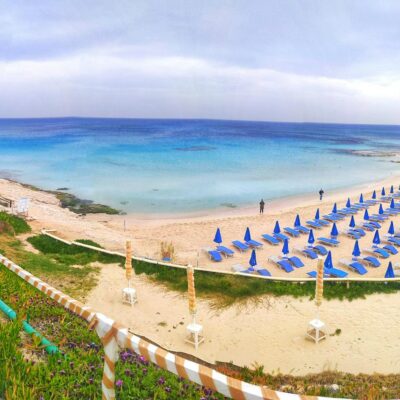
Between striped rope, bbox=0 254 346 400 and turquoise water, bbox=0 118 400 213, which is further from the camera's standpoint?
turquoise water, bbox=0 118 400 213

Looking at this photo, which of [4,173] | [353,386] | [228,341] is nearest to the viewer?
[353,386]

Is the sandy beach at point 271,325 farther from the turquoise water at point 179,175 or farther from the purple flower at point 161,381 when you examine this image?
the turquoise water at point 179,175

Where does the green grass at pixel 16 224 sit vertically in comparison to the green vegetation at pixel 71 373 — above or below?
below

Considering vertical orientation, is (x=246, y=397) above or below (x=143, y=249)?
above

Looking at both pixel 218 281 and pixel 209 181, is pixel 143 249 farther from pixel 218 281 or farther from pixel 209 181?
pixel 209 181

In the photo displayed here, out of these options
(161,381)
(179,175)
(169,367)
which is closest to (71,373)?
(161,381)

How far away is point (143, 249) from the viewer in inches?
658

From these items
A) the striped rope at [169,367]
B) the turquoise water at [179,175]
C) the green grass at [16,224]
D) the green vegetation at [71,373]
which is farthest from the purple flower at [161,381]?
the turquoise water at [179,175]

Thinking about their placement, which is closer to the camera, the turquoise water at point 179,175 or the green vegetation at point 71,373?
the green vegetation at point 71,373

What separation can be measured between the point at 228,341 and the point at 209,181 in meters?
29.0

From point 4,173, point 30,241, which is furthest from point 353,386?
point 4,173

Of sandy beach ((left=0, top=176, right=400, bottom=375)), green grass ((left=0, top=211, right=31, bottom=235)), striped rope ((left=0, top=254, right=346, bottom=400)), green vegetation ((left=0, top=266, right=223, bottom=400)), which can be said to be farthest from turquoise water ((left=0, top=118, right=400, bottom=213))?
striped rope ((left=0, top=254, right=346, bottom=400))

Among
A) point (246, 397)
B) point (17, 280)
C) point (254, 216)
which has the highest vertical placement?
point (246, 397)

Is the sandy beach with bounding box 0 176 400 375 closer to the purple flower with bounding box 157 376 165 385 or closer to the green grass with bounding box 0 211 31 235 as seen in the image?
the purple flower with bounding box 157 376 165 385
